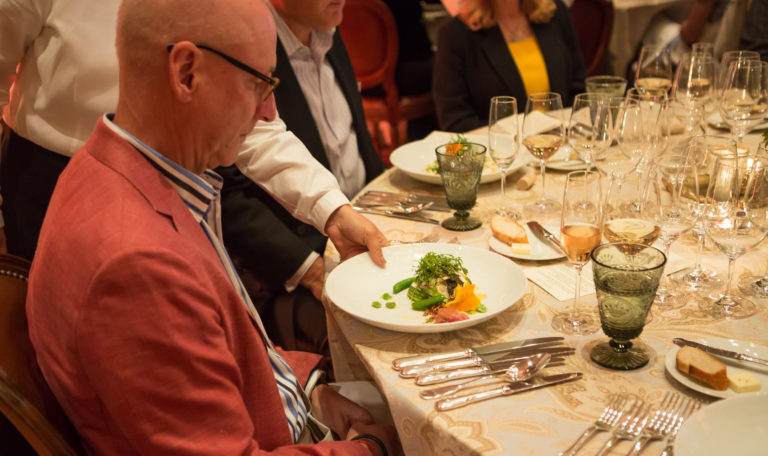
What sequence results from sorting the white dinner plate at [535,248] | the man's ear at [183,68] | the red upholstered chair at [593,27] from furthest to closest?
1. the red upholstered chair at [593,27]
2. the white dinner plate at [535,248]
3. the man's ear at [183,68]

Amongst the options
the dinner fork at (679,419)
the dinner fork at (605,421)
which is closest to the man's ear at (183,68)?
the dinner fork at (605,421)

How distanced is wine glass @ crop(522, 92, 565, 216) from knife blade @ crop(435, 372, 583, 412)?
0.78 metres

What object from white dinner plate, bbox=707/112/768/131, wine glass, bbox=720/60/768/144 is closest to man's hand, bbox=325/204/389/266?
wine glass, bbox=720/60/768/144

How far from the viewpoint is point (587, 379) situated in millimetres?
1133

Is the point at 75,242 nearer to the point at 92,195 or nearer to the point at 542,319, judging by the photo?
the point at 92,195

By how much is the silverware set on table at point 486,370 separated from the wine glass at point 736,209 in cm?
38

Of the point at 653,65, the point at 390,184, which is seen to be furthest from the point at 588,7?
the point at 390,184

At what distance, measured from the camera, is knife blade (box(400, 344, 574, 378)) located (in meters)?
1.18

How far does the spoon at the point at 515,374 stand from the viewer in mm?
1119

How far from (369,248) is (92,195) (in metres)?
0.74

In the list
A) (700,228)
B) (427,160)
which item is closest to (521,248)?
(700,228)

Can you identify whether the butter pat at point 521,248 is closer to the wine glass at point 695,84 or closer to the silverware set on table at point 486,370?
the silverware set on table at point 486,370

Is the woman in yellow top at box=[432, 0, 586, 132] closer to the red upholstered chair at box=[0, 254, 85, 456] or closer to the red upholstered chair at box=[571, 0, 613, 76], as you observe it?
the red upholstered chair at box=[571, 0, 613, 76]

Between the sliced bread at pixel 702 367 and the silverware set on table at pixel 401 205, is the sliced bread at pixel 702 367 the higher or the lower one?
the higher one
